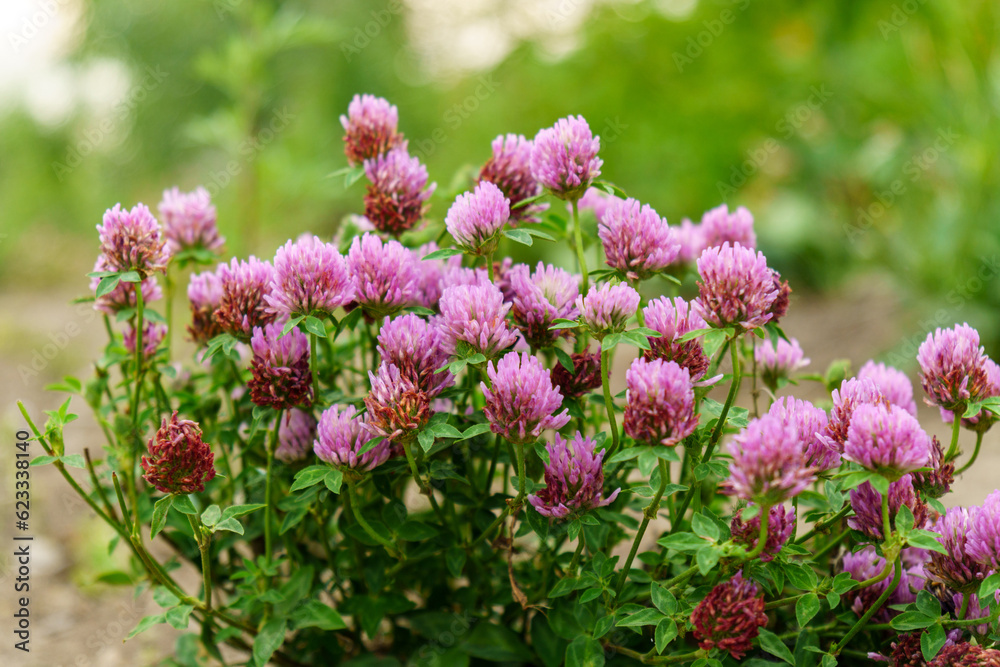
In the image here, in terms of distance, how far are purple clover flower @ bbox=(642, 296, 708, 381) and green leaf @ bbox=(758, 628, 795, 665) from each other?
0.34 m

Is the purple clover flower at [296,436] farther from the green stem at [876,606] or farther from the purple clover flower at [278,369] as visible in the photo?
the green stem at [876,606]

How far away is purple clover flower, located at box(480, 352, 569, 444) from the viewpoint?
38.2 inches

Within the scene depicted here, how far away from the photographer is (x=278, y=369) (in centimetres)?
113

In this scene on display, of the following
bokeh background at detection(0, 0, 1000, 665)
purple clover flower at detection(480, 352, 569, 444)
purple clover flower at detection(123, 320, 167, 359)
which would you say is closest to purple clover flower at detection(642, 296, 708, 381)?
purple clover flower at detection(480, 352, 569, 444)

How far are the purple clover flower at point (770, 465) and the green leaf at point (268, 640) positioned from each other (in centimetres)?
73

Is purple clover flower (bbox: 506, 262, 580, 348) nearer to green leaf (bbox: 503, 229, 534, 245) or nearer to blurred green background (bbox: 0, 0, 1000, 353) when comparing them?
green leaf (bbox: 503, 229, 534, 245)

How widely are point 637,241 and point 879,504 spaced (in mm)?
450

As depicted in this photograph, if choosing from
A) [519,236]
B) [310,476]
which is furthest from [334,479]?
[519,236]

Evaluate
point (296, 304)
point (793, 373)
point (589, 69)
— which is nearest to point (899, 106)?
point (589, 69)

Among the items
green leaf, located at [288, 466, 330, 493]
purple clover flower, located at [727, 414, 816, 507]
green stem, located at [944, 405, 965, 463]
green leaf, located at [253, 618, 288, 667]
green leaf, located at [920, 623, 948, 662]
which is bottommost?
green leaf, located at [920, 623, 948, 662]

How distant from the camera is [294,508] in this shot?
1188 millimetres

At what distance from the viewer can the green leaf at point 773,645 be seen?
3.42 feet

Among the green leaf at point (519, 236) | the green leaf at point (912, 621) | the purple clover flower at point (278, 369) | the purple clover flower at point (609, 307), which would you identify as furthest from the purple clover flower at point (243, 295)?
the green leaf at point (912, 621)

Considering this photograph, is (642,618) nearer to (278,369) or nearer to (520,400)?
(520,400)
